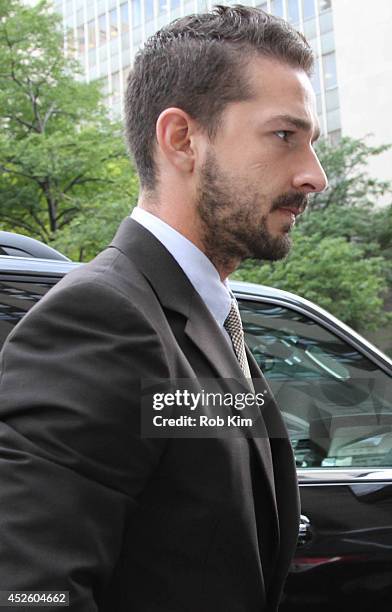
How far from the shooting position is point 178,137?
1.33m

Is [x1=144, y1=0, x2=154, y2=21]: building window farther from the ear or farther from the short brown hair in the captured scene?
the ear

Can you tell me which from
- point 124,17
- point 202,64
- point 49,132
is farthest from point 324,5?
point 202,64

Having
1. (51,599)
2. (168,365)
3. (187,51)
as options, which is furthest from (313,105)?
(51,599)

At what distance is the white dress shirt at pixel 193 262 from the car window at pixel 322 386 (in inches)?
47.9

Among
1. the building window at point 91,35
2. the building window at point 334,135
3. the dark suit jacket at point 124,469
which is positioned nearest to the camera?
the dark suit jacket at point 124,469

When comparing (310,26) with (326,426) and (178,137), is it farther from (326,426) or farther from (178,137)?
(178,137)

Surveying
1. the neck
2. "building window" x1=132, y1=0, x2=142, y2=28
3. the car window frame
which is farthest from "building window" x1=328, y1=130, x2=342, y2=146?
the neck

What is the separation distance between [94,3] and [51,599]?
109 ft

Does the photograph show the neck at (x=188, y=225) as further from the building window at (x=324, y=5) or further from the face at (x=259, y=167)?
the building window at (x=324, y=5)

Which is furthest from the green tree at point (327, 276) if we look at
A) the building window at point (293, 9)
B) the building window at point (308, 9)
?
the building window at point (308, 9)

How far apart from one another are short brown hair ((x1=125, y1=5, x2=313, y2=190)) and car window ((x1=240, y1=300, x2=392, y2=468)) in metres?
1.29

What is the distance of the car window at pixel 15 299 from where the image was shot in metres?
2.11

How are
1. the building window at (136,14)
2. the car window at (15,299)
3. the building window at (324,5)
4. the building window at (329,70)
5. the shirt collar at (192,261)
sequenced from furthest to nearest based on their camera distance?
the building window at (329,70) → the building window at (324,5) → the building window at (136,14) → the car window at (15,299) → the shirt collar at (192,261)

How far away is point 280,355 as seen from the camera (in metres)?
2.63
